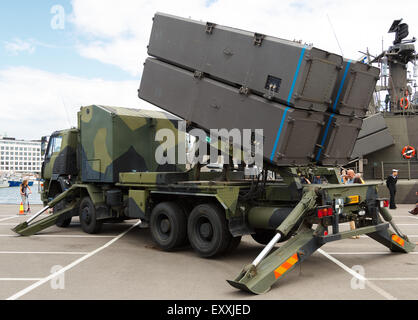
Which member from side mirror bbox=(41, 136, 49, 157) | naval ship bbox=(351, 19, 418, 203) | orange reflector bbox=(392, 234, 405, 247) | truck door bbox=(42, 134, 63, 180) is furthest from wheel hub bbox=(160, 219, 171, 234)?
naval ship bbox=(351, 19, 418, 203)

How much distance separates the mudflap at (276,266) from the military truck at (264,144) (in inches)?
0.6

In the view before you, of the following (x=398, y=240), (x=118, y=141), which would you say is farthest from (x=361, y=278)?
(x=118, y=141)

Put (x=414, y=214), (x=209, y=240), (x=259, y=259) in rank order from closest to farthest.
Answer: (x=259, y=259) < (x=209, y=240) < (x=414, y=214)

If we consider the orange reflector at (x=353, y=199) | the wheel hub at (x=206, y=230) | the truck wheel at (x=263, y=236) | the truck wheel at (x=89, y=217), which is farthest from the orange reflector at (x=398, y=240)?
the truck wheel at (x=89, y=217)

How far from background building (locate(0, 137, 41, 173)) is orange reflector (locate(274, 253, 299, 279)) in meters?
154

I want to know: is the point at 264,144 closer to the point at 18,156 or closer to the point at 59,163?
the point at 59,163

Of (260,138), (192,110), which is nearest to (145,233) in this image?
(192,110)

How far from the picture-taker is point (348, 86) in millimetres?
7195

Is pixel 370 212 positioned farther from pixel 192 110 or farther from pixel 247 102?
pixel 192 110

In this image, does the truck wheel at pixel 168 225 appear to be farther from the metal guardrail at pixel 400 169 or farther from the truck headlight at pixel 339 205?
the metal guardrail at pixel 400 169

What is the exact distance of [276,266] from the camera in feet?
18.9

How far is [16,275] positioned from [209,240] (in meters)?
3.26

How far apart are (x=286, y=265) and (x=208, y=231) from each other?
2145 mm
